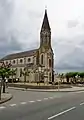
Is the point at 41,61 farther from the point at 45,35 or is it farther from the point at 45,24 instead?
the point at 45,24

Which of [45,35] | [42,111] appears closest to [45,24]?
[45,35]

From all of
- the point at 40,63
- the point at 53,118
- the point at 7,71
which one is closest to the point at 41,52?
the point at 40,63

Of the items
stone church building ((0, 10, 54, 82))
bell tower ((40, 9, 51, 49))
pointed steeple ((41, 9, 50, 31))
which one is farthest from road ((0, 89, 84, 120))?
pointed steeple ((41, 9, 50, 31))

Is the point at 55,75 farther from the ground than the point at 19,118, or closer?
farther from the ground

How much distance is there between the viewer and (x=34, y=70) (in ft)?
343

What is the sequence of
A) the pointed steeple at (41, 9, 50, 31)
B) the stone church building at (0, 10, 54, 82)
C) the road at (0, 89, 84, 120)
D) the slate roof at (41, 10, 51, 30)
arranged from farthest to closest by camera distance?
the slate roof at (41, 10, 51, 30), the pointed steeple at (41, 9, 50, 31), the stone church building at (0, 10, 54, 82), the road at (0, 89, 84, 120)

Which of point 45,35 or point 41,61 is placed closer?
point 41,61

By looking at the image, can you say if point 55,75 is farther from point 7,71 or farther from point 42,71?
point 7,71

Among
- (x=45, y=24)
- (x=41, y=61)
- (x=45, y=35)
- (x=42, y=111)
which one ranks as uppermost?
(x=45, y=24)

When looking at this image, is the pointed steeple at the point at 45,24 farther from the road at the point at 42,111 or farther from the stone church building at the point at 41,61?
the road at the point at 42,111

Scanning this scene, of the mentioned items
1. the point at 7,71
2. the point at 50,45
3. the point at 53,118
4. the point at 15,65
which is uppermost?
the point at 50,45

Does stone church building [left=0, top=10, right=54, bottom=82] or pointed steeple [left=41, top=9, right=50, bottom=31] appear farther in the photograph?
pointed steeple [left=41, top=9, right=50, bottom=31]

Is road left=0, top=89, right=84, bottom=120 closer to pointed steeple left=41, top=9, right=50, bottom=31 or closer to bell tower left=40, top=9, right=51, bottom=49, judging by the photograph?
bell tower left=40, top=9, right=51, bottom=49

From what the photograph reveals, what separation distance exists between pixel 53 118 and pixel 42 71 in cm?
9617
